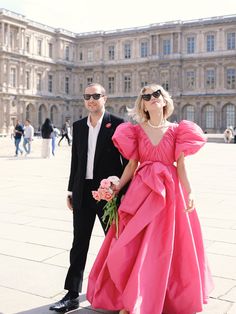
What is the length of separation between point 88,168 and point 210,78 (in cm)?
5199

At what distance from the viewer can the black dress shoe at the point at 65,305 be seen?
137 inches

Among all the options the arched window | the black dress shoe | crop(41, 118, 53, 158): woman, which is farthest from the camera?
the arched window

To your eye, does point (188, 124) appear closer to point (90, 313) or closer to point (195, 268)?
point (195, 268)

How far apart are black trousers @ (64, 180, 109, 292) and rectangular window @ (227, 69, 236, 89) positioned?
5080cm

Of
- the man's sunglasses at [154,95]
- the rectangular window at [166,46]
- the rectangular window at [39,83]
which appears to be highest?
the rectangular window at [166,46]

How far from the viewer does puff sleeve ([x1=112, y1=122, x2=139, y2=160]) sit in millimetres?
3451

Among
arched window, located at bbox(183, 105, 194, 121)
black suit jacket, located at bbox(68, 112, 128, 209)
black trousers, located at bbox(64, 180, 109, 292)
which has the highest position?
arched window, located at bbox(183, 105, 194, 121)

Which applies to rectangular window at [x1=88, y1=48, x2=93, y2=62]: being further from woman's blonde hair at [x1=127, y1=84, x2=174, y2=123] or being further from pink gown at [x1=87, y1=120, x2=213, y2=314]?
pink gown at [x1=87, y1=120, x2=213, y2=314]

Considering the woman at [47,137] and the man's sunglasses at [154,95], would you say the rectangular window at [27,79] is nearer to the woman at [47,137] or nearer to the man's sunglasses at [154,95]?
the woman at [47,137]

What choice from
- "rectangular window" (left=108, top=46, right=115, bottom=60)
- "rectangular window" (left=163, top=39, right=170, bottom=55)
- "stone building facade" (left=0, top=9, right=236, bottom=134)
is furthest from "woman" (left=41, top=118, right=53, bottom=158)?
"rectangular window" (left=108, top=46, right=115, bottom=60)

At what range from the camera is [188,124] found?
3436 millimetres

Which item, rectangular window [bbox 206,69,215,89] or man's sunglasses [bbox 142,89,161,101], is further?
rectangular window [bbox 206,69,215,89]

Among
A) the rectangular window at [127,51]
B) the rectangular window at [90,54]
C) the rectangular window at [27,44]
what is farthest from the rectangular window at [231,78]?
the rectangular window at [27,44]

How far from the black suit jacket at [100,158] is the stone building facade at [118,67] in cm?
4855
